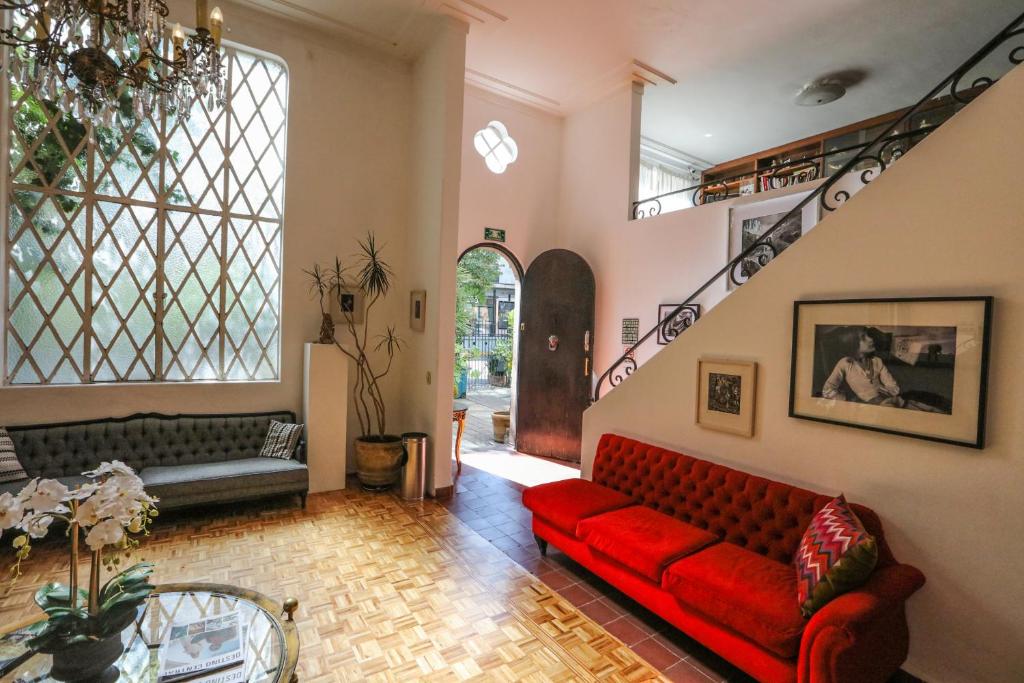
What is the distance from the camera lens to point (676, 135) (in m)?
7.12

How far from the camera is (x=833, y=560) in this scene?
6.49ft

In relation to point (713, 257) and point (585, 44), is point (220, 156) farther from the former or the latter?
point (713, 257)

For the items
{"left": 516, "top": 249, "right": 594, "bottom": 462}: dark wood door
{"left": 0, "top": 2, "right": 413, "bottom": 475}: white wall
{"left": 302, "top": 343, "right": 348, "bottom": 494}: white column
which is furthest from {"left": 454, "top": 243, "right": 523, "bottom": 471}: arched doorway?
{"left": 302, "top": 343, "right": 348, "bottom": 494}: white column

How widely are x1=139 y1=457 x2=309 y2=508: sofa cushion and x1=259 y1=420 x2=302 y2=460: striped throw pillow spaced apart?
0.07 m

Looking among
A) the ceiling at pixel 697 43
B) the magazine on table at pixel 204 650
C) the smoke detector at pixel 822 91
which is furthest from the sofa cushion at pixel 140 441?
the smoke detector at pixel 822 91

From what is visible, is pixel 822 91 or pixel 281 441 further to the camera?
pixel 822 91

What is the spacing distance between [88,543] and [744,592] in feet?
8.09

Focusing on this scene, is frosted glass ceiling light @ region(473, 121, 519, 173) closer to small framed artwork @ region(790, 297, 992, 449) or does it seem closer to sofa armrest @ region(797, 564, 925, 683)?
small framed artwork @ region(790, 297, 992, 449)

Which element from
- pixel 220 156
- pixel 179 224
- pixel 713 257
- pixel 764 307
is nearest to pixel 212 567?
pixel 179 224

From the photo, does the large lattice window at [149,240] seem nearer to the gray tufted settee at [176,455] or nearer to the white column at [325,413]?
the gray tufted settee at [176,455]

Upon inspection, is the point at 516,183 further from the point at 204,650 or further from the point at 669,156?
the point at 204,650

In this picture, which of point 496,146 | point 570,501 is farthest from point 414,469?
point 496,146

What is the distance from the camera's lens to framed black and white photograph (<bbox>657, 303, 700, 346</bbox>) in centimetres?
477

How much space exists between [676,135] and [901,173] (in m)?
5.29
